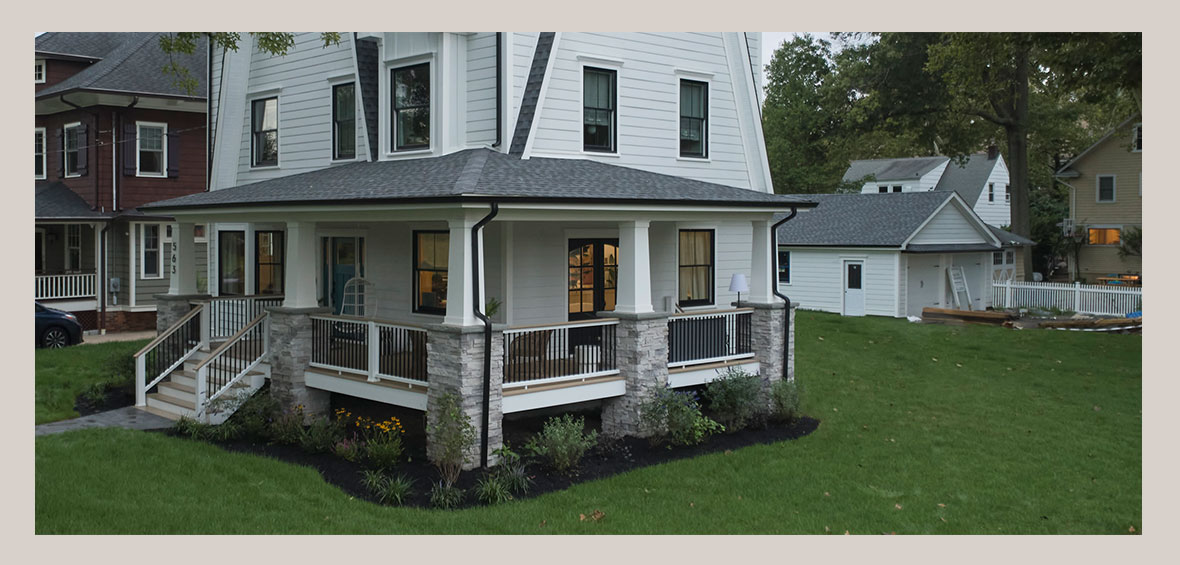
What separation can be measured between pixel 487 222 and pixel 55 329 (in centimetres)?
1532

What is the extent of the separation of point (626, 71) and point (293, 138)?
6610 mm

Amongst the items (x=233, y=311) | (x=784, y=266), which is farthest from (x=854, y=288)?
(x=233, y=311)

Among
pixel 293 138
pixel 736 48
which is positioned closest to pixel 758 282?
pixel 736 48

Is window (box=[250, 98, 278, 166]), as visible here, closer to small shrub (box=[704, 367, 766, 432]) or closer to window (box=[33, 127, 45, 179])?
small shrub (box=[704, 367, 766, 432])

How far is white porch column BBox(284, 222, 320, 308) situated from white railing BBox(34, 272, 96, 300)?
14.2 meters

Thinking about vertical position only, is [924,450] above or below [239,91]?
below

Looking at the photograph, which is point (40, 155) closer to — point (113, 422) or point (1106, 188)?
point (113, 422)

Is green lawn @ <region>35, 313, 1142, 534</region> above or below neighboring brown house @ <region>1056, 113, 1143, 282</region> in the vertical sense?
below

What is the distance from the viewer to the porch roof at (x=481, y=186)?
1224cm

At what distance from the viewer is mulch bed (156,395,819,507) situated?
460 inches

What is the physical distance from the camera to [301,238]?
14258 millimetres

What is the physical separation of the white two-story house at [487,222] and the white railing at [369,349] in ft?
0.14

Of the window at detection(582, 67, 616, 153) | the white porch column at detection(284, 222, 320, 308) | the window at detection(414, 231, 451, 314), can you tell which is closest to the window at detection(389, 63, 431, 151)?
the window at detection(414, 231, 451, 314)

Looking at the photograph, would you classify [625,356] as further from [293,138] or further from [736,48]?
[293,138]
